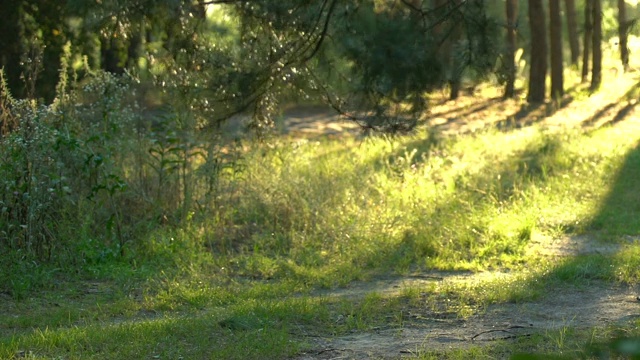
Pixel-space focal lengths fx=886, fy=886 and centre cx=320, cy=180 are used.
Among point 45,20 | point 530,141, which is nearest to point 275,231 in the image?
point 530,141

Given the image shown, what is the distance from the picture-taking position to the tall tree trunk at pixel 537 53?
22578mm

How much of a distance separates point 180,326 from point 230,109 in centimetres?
305

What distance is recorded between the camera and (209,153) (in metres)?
10.0

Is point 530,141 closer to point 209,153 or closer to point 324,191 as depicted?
point 324,191

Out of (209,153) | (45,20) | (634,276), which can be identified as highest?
(45,20)

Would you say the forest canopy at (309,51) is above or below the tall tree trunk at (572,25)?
below

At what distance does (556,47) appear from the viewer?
77.8ft

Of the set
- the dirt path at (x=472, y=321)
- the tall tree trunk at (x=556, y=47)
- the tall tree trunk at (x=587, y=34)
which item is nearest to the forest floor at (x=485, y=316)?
the dirt path at (x=472, y=321)

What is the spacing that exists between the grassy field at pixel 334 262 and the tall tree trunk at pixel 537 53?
916 centimetres

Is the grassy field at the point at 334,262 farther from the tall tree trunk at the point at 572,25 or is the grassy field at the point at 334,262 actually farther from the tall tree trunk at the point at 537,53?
the tall tree trunk at the point at 572,25

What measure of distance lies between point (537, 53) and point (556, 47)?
0.71 meters

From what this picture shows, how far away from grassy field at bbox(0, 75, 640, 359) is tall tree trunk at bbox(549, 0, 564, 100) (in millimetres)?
9949

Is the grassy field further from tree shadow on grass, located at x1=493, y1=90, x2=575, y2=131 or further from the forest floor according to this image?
tree shadow on grass, located at x1=493, y1=90, x2=575, y2=131

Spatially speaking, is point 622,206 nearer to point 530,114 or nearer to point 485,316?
point 485,316
